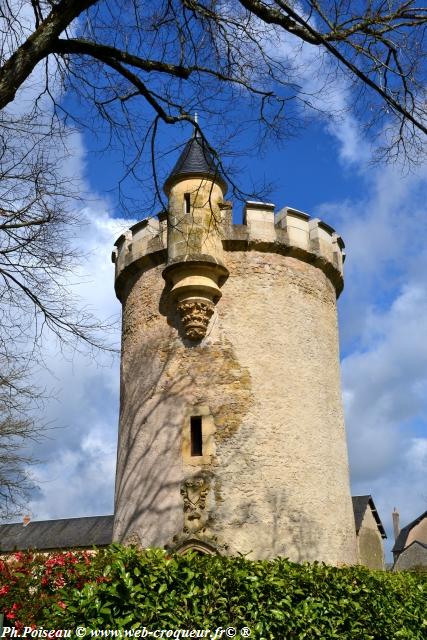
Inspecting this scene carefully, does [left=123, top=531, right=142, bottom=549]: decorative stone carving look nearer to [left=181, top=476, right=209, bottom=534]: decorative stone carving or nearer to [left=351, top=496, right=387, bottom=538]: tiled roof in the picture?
[left=181, top=476, right=209, bottom=534]: decorative stone carving

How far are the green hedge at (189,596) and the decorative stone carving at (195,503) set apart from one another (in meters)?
3.03

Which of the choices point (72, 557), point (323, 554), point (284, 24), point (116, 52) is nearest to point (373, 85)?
point (284, 24)

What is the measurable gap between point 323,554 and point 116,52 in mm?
7669

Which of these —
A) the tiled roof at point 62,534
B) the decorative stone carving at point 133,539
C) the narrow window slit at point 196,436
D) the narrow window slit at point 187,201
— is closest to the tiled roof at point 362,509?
the tiled roof at point 62,534

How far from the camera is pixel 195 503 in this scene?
32.0ft

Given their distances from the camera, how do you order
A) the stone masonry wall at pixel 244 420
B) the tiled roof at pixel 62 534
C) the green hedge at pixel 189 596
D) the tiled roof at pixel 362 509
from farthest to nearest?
the tiled roof at pixel 62 534
the tiled roof at pixel 362 509
the stone masonry wall at pixel 244 420
the green hedge at pixel 189 596

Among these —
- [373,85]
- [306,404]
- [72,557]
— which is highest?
[373,85]

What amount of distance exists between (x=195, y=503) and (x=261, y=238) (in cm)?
451

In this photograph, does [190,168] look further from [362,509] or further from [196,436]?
[362,509]

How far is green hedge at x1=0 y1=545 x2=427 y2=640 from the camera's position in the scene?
520 cm

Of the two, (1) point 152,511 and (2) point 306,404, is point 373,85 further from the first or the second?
(1) point 152,511

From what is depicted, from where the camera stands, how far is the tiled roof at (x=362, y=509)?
26000 mm

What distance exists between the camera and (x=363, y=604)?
22.4 feet

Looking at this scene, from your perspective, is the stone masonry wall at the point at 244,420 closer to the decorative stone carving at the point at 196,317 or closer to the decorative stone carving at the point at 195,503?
the decorative stone carving at the point at 195,503
